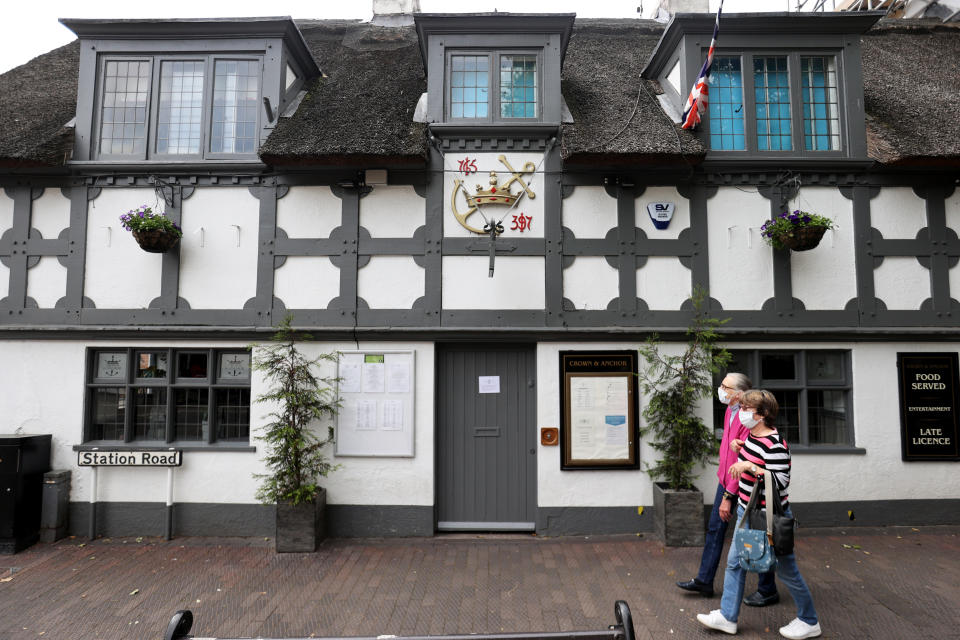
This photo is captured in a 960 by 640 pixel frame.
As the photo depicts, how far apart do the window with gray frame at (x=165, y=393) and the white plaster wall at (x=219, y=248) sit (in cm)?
74

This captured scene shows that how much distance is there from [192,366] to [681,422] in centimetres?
644

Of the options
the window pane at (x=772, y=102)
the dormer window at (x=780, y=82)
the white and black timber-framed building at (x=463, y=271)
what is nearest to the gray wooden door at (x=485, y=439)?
the white and black timber-framed building at (x=463, y=271)

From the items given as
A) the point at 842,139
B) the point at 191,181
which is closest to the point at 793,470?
the point at 842,139

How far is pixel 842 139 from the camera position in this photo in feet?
22.2

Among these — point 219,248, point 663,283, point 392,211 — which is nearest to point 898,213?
point 663,283

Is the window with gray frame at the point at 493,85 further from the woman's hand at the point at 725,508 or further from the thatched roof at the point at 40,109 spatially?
the thatched roof at the point at 40,109

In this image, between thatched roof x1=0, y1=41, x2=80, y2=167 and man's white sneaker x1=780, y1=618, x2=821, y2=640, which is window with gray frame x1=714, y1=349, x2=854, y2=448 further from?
thatched roof x1=0, y1=41, x2=80, y2=167

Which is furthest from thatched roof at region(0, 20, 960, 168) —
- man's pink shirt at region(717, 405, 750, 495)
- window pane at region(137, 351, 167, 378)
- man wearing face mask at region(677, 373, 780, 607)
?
man's pink shirt at region(717, 405, 750, 495)

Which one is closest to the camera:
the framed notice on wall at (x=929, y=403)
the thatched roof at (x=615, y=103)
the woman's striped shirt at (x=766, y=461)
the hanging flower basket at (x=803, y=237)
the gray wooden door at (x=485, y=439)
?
the woman's striped shirt at (x=766, y=461)

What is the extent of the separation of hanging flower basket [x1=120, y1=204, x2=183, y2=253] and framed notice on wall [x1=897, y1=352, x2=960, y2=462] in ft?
31.8

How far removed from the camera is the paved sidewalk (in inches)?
169

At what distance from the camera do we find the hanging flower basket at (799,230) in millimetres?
6098

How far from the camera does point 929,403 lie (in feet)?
21.2

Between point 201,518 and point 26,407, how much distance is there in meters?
2.79
